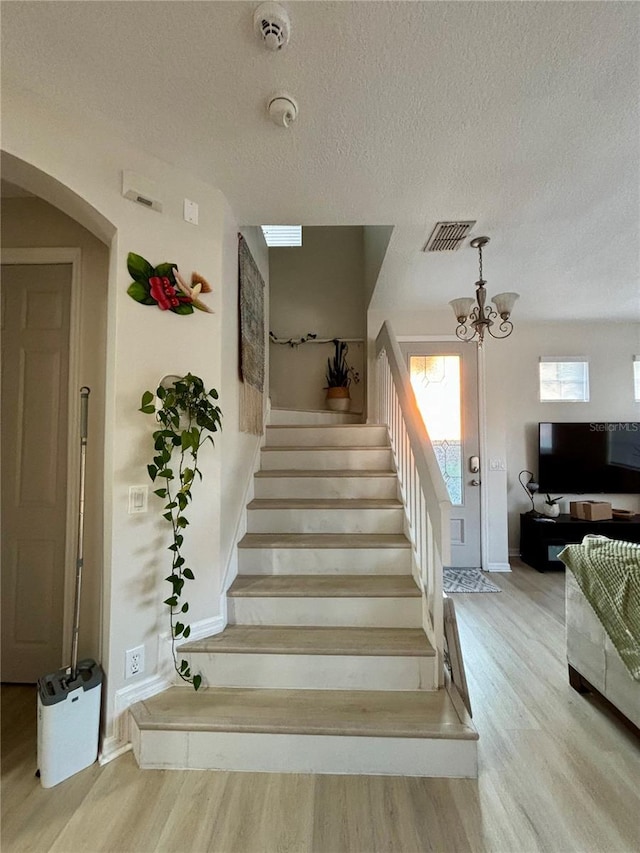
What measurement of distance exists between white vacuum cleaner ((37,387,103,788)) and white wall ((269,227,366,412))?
11.3ft

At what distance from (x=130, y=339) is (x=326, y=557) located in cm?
160

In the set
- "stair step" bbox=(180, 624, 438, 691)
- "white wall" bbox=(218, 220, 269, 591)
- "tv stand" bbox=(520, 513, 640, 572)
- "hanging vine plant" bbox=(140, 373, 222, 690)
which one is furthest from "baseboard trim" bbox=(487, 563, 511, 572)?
"hanging vine plant" bbox=(140, 373, 222, 690)

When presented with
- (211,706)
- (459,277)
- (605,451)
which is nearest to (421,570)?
(211,706)

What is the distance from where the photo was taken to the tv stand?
4.06 meters

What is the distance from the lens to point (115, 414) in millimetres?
1728

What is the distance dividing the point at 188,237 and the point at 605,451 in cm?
476

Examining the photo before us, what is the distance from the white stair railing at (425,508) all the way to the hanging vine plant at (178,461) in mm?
1091

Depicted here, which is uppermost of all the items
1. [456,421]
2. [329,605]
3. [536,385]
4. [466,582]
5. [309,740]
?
[536,385]

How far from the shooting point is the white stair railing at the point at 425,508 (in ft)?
5.95

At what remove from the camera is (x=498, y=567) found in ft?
13.6

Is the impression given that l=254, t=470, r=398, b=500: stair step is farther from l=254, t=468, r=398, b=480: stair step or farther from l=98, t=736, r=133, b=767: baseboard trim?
l=98, t=736, r=133, b=767: baseboard trim

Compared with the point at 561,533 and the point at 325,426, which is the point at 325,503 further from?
the point at 561,533

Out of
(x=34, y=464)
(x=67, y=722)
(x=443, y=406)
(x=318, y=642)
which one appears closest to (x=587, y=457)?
(x=443, y=406)

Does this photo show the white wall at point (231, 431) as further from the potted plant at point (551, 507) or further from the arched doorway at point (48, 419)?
the potted plant at point (551, 507)
